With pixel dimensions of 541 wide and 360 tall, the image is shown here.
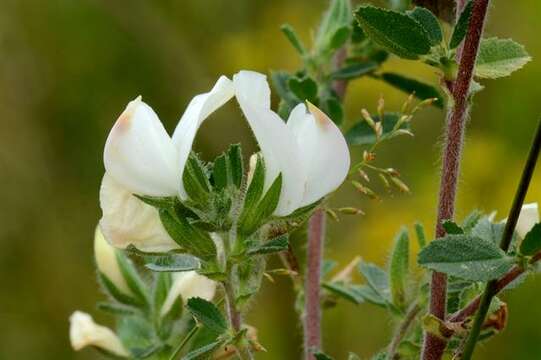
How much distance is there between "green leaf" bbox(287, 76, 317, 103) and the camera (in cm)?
77

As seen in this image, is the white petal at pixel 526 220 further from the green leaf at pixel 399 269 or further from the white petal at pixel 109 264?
the white petal at pixel 109 264

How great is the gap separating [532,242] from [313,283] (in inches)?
9.4

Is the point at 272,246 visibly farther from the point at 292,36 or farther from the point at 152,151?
the point at 292,36

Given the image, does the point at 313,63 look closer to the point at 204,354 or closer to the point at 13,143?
the point at 204,354

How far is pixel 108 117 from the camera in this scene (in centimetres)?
228

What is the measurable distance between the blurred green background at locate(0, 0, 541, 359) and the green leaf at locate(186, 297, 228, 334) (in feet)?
4.40

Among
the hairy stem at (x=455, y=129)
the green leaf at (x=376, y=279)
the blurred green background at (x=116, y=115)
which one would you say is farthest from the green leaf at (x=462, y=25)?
the blurred green background at (x=116, y=115)

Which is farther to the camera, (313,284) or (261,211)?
(313,284)

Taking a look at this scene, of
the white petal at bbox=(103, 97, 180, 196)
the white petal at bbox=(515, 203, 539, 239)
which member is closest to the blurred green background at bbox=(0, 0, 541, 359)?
the white petal at bbox=(515, 203, 539, 239)

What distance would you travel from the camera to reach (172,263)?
1.94 feet

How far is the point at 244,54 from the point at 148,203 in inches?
63.7

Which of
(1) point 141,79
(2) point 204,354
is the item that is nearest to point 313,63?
(2) point 204,354

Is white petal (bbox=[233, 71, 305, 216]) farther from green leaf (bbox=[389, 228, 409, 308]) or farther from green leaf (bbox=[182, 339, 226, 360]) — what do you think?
green leaf (bbox=[389, 228, 409, 308])

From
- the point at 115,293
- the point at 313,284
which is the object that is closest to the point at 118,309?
the point at 115,293
